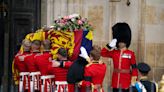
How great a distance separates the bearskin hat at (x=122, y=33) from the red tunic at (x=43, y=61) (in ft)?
5.47

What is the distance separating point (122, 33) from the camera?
1070 cm

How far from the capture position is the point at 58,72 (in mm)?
9000

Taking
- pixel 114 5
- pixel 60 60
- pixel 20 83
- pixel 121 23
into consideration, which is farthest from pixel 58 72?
pixel 114 5

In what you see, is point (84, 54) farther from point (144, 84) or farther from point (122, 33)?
point (122, 33)

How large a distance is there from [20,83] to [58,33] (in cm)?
121

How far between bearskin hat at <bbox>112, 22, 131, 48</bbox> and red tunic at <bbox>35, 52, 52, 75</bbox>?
1668 millimetres

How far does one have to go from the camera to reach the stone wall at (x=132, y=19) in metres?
11.8

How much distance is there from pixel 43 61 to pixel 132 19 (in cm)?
310

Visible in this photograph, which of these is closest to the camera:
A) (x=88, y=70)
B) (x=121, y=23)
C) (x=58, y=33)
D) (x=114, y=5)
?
(x=88, y=70)

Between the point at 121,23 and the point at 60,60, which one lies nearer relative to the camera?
the point at 60,60

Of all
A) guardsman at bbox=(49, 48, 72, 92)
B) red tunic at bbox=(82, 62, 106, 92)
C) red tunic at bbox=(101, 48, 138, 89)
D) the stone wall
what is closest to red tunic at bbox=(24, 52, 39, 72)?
guardsman at bbox=(49, 48, 72, 92)

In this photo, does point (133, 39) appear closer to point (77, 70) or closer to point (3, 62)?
point (3, 62)

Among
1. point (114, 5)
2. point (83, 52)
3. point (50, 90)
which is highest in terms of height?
point (114, 5)

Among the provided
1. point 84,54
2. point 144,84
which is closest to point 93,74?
point 84,54
